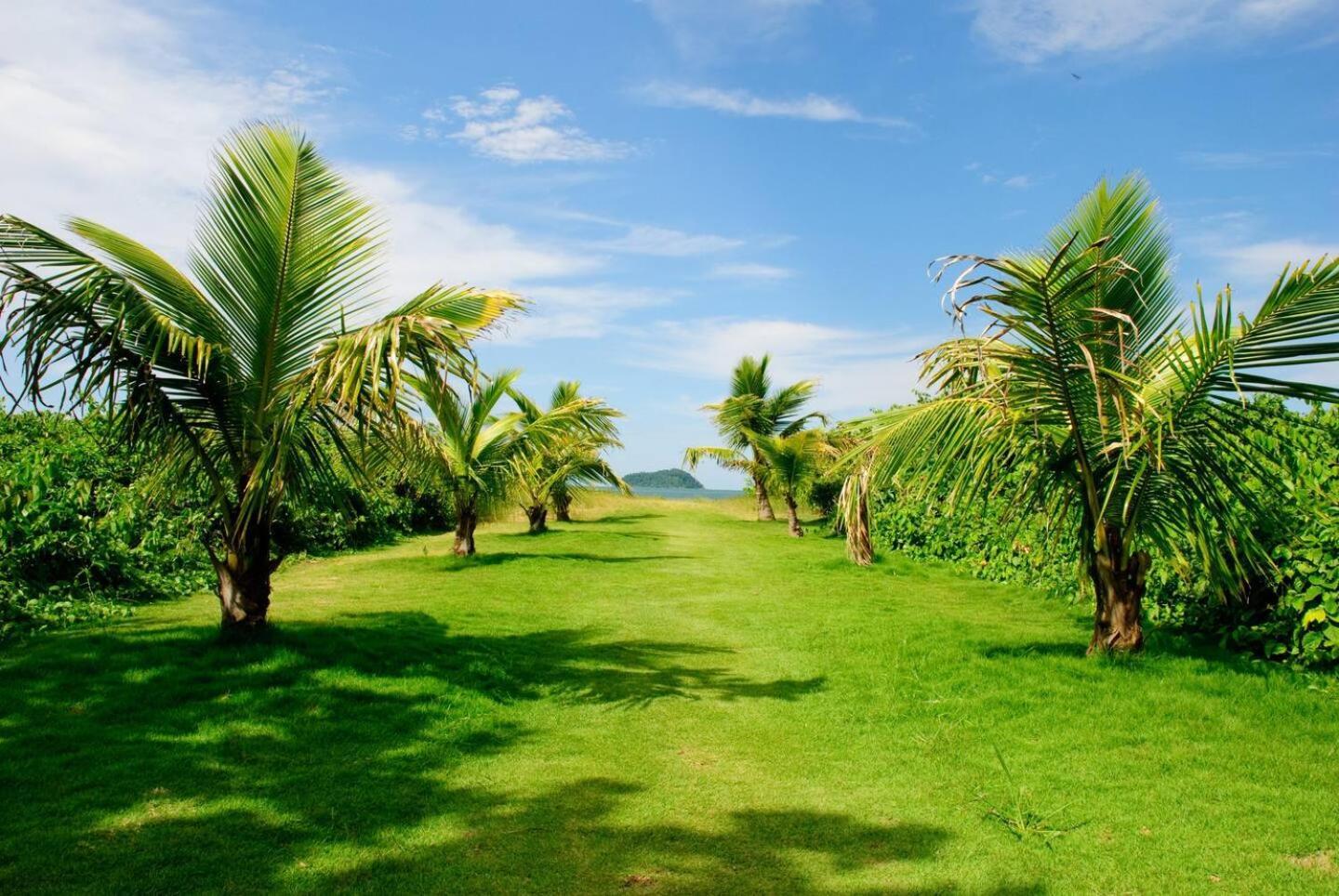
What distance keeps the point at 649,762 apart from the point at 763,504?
21.6 m

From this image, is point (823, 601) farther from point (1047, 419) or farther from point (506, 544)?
point (506, 544)

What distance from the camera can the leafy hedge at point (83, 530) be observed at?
8.12 m

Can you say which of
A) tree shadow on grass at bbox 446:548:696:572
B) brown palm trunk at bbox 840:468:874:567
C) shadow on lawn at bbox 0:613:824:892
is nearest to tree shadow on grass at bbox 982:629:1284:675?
brown palm trunk at bbox 840:468:874:567

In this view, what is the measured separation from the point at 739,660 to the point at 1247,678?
4012 millimetres

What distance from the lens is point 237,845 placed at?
12.7 ft

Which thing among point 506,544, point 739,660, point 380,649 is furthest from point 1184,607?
point 506,544

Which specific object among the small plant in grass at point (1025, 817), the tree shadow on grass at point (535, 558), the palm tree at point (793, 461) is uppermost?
the palm tree at point (793, 461)

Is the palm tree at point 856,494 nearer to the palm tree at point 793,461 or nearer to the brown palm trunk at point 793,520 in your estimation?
the palm tree at point 793,461

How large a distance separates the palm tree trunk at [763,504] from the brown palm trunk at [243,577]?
64.9 ft

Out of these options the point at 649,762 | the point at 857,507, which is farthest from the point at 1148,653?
the point at 649,762

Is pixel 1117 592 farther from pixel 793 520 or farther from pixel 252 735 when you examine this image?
pixel 793 520

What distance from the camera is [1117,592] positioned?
6.97 m

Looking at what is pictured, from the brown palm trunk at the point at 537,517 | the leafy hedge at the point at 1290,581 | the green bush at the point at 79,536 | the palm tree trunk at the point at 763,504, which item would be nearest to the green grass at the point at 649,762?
the leafy hedge at the point at 1290,581

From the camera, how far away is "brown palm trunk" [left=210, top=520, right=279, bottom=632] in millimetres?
6727
